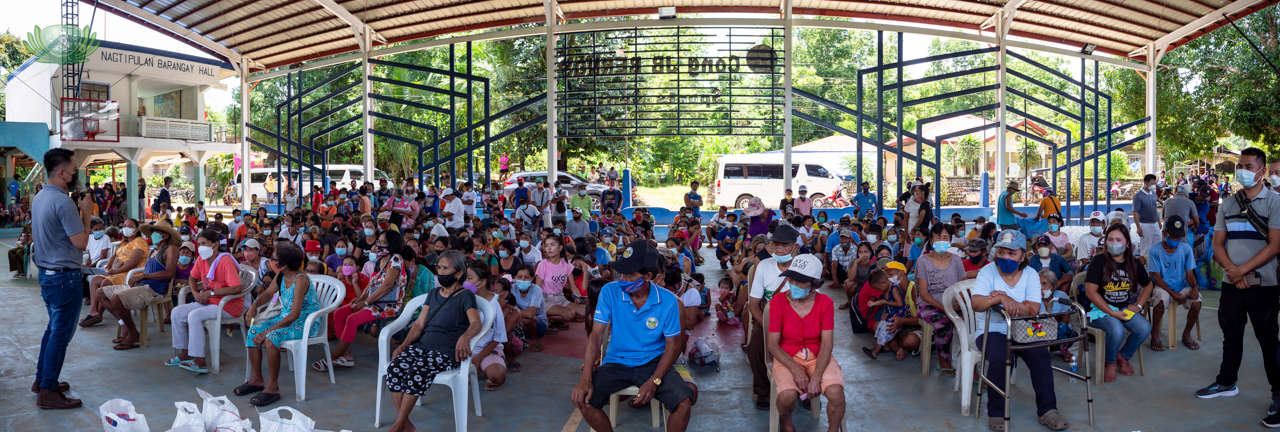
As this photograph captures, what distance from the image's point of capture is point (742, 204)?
2339cm

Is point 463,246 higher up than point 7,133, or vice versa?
point 7,133

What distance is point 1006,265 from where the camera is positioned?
509 cm

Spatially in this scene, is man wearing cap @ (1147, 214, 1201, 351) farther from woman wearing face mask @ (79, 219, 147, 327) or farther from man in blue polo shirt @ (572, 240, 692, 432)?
woman wearing face mask @ (79, 219, 147, 327)

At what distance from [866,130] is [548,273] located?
114ft

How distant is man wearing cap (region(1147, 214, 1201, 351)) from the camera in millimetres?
6573

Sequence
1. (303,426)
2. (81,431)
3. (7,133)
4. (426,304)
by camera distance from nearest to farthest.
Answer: (303,426)
(81,431)
(426,304)
(7,133)

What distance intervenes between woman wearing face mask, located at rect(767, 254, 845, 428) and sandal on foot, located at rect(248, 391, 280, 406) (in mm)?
3333

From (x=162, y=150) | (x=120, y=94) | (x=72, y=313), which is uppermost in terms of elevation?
(x=120, y=94)

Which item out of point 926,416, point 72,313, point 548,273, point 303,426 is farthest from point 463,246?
point 926,416

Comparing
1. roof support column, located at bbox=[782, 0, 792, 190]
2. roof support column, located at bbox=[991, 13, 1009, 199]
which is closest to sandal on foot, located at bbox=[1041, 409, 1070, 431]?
roof support column, located at bbox=[782, 0, 792, 190]

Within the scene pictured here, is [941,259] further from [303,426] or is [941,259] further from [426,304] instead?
[303,426]

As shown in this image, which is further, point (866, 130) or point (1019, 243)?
point (866, 130)

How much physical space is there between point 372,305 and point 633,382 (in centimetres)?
309

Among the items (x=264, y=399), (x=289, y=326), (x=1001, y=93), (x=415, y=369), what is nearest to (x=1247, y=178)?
(x=415, y=369)
